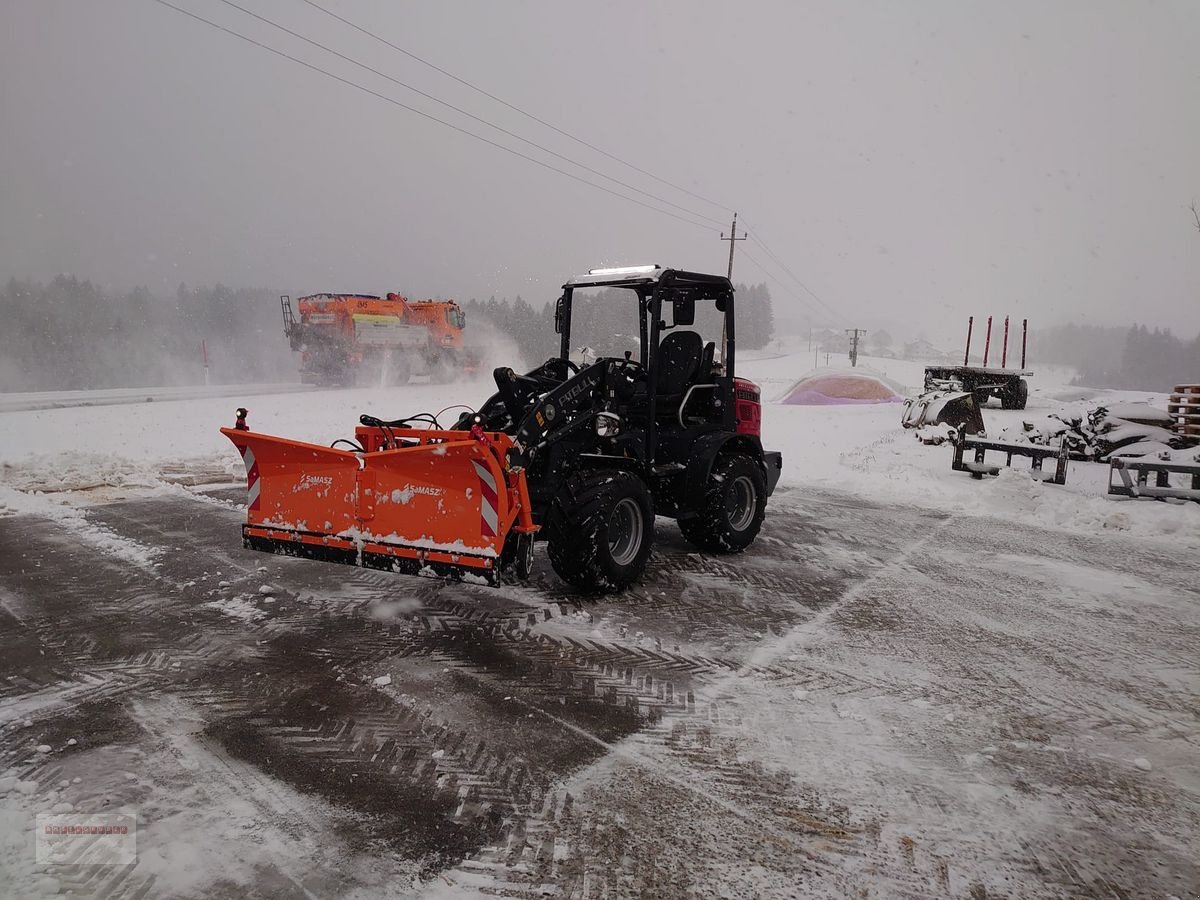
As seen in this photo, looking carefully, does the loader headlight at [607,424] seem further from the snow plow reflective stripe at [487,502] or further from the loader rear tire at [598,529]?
the snow plow reflective stripe at [487,502]

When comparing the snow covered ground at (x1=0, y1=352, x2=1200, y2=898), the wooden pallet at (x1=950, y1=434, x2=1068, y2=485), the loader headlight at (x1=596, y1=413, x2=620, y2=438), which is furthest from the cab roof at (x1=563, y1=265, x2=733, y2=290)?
the wooden pallet at (x1=950, y1=434, x2=1068, y2=485)

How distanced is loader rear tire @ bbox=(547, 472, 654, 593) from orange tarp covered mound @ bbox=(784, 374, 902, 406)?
63.1ft

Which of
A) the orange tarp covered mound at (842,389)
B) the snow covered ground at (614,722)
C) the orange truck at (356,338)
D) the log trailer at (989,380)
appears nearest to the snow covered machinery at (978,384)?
the log trailer at (989,380)

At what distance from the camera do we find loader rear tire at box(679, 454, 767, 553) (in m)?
6.26

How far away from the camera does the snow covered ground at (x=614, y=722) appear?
244 cm

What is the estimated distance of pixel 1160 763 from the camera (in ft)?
10.3

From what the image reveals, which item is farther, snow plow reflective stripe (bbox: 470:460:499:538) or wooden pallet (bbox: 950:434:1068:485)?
wooden pallet (bbox: 950:434:1068:485)

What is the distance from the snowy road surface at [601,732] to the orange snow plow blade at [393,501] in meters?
0.49

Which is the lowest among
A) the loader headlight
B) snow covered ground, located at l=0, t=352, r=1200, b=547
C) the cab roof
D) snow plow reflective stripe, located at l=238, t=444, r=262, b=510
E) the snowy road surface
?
the snowy road surface

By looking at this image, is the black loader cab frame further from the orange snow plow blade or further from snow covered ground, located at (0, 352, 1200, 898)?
snow covered ground, located at (0, 352, 1200, 898)

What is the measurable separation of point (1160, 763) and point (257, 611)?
203 inches

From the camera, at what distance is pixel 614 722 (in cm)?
339

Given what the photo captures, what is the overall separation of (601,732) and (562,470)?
2349 millimetres

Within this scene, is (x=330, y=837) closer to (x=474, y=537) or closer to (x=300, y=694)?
(x=300, y=694)
